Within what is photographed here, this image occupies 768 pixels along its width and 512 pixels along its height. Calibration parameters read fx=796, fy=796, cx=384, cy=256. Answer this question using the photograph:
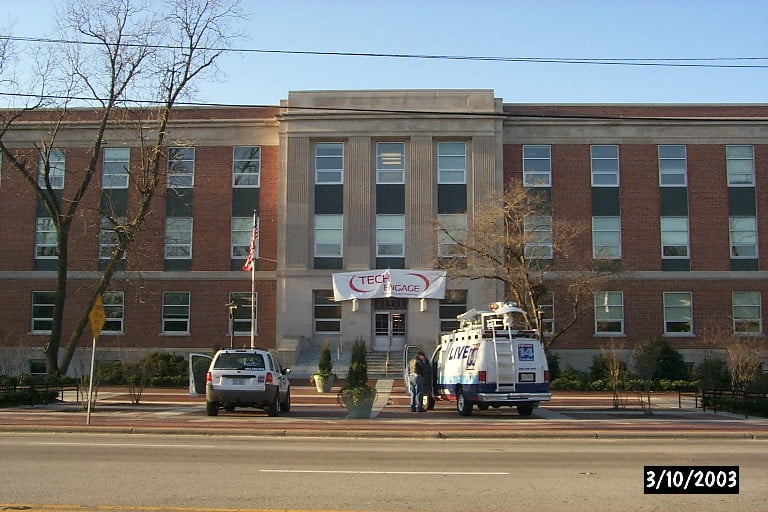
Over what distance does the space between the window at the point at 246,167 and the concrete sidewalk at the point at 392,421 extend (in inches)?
657

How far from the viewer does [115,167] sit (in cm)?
4328

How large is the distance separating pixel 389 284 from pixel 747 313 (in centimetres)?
1846

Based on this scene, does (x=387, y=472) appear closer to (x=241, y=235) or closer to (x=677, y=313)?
(x=241, y=235)

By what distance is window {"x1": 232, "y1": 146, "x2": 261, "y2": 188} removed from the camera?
42406 millimetres

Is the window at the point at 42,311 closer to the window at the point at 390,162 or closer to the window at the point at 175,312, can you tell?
the window at the point at 175,312

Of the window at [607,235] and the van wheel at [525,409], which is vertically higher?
the window at [607,235]

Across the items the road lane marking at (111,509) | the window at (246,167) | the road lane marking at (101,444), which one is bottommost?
the road lane marking at (101,444)

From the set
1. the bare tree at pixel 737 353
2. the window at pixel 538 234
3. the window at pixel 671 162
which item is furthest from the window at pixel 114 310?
the window at pixel 671 162

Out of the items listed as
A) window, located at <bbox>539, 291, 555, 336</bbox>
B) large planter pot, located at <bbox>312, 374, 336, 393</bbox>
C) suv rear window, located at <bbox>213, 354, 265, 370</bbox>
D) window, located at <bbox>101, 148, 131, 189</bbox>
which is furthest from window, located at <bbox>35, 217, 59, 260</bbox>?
window, located at <bbox>539, 291, 555, 336</bbox>

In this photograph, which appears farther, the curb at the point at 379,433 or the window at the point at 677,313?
the window at the point at 677,313

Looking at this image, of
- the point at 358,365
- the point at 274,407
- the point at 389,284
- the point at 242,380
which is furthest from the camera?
the point at 389,284

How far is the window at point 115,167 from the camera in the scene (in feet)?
141

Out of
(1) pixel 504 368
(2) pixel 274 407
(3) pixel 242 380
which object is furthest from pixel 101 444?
(1) pixel 504 368

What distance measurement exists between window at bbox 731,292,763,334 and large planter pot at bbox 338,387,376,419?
26.9 metres
